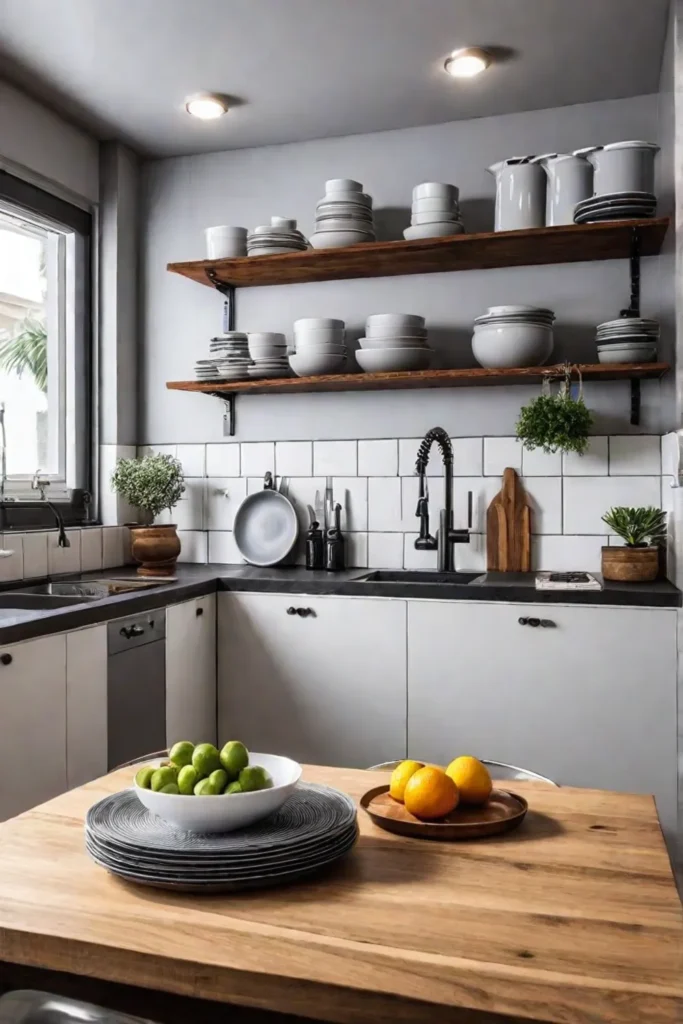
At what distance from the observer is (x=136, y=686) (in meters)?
2.81

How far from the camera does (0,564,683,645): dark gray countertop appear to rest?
2.53 meters

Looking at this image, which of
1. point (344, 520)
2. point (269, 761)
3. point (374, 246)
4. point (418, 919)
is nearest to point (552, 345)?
point (374, 246)

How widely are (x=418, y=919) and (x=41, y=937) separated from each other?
37 centimetres

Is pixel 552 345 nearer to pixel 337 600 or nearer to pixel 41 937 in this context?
pixel 337 600

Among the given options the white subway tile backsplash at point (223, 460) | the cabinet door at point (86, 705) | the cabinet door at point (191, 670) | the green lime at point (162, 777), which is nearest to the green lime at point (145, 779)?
the green lime at point (162, 777)

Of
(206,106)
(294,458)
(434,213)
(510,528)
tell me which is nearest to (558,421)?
(510,528)

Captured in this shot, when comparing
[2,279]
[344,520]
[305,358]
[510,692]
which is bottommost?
[510,692]

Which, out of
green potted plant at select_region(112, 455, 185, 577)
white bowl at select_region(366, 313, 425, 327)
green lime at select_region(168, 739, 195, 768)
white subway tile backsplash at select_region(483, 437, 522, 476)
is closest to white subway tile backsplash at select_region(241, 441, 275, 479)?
green potted plant at select_region(112, 455, 185, 577)

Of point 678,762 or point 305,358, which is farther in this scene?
point 305,358

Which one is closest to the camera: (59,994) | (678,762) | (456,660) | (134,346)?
(59,994)

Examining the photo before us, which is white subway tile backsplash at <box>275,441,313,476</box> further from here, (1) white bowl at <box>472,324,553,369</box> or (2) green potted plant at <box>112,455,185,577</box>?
(1) white bowl at <box>472,324,553,369</box>

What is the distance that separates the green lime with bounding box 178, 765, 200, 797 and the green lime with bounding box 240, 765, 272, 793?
0.18ft

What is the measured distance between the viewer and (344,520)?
3.71 m

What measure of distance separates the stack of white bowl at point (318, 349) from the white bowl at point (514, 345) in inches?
20.7
